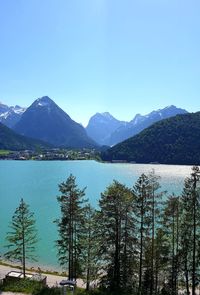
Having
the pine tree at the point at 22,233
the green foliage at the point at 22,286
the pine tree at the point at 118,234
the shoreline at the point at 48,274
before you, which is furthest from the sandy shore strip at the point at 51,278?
the green foliage at the point at 22,286

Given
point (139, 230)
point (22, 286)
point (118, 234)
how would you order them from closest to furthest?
point (22, 286) < point (118, 234) < point (139, 230)

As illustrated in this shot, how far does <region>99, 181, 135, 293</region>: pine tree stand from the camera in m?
39.5

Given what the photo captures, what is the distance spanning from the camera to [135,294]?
41.7 metres

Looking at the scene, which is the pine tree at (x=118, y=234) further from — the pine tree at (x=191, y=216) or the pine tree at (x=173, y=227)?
the pine tree at (x=191, y=216)

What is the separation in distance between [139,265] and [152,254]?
2.32 meters

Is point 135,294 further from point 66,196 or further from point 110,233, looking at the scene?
point 66,196

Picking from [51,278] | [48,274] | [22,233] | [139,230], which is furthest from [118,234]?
[48,274]

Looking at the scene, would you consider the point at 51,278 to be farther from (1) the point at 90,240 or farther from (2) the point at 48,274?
(1) the point at 90,240

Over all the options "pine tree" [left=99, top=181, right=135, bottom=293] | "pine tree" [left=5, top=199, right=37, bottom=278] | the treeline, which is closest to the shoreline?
"pine tree" [left=5, top=199, right=37, bottom=278]

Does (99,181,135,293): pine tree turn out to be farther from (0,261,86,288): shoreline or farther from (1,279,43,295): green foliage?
(0,261,86,288): shoreline

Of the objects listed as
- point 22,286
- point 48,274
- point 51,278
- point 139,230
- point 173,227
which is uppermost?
point 173,227

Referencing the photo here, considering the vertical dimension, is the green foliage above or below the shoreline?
above

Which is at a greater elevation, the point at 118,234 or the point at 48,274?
the point at 118,234

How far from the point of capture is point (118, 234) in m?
39.9
